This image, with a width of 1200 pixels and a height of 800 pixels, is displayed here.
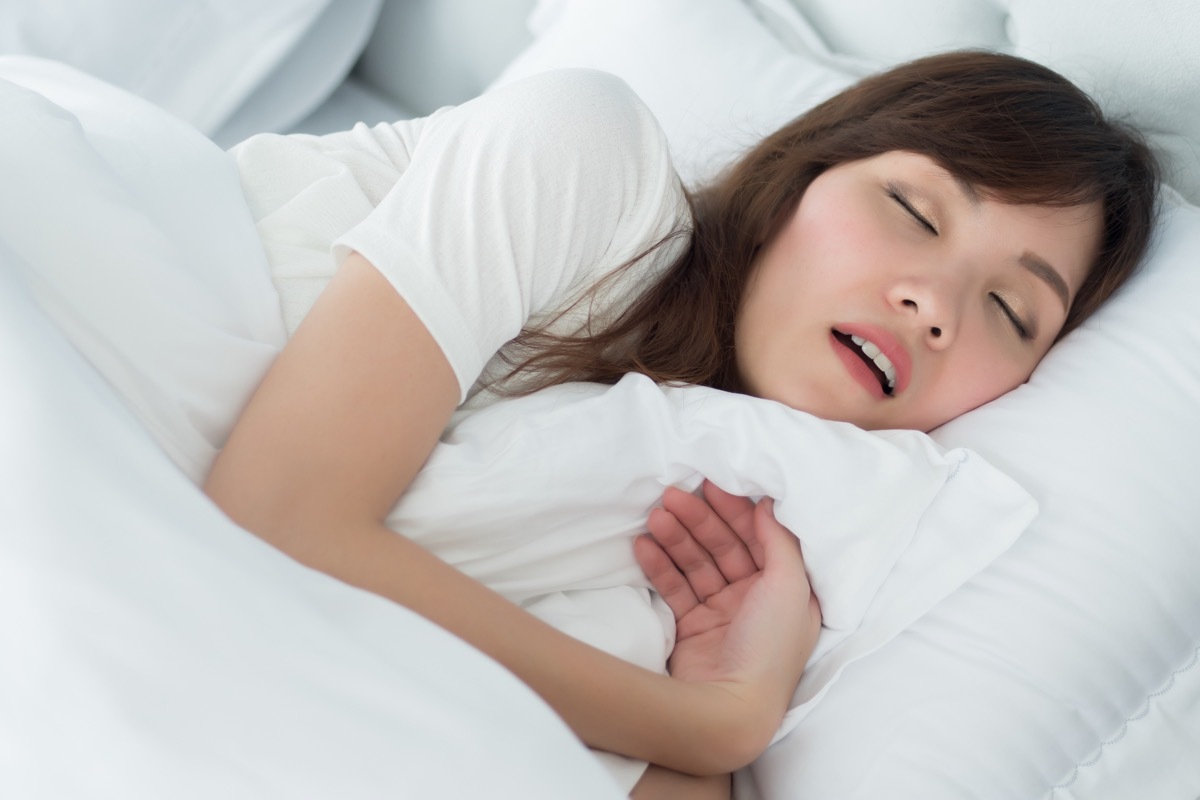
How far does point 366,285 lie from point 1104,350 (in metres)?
0.67

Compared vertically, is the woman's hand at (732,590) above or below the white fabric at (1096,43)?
below

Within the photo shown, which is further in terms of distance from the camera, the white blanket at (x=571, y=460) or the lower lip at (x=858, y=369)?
the lower lip at (x=858, y=369)

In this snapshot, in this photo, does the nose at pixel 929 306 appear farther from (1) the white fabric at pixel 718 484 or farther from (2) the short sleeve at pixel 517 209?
(2) the short sleeve at pixel 517 209

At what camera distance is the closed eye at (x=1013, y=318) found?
3.08ft

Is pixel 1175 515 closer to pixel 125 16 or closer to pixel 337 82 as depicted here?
pixel 337 82

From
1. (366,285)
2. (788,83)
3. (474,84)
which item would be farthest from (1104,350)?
(474,84)

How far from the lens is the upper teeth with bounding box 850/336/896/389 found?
35.3 inches

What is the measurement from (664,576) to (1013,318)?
0.42 m

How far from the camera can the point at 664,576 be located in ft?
2.91

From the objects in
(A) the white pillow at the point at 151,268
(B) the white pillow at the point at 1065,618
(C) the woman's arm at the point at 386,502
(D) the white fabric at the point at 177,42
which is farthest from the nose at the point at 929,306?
(D) the white fabric at the point at 177,42

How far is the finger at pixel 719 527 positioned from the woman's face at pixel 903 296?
0.38 feet

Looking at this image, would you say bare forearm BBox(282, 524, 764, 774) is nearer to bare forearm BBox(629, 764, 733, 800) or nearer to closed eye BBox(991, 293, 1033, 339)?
bare forearm BBox(629, 764, 733, 800)

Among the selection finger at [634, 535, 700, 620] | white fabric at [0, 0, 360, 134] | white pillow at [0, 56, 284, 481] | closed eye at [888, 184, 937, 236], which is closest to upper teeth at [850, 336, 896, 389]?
closed eye at [888, 184, 937, 236]

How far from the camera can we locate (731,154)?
1206 mm
